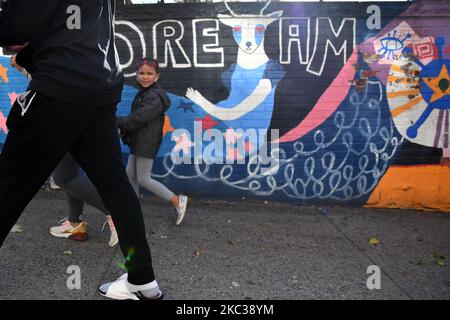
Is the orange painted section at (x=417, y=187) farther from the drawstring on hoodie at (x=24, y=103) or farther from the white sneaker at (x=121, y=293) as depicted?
the drawstring on hoodie at (x=24, y=103)

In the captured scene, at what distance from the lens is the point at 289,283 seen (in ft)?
8.82

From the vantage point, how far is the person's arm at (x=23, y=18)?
1766mm

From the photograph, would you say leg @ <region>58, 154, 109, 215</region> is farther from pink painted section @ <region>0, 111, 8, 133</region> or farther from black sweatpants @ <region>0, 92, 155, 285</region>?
pink painted section @ <region>0, 111, 8, 133</region>

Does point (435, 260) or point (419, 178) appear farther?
point (419, 178)

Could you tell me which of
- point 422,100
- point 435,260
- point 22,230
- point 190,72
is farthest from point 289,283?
point 422,100

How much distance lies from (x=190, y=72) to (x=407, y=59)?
2428 mm

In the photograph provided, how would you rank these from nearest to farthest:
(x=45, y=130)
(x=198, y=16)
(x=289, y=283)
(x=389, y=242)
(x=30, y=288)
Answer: (x=45, y=130)
(x=30, y=288)
(x=289, y=283)
(x=389, y=242)
(x=198, y=16)

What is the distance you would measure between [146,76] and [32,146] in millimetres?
1763

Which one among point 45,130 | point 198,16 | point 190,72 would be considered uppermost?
point 198,16

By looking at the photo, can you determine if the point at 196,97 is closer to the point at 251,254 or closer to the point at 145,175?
the point at 145,175

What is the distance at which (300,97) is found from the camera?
453cm

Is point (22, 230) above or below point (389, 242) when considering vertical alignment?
above

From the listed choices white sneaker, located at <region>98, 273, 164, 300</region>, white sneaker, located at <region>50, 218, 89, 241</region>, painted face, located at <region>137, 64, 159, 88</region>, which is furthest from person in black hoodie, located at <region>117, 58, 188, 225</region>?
white sneaker, located at <region>98, 273, 164, 300</region>

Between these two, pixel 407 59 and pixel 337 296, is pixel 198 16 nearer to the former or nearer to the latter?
pixel 407 59
